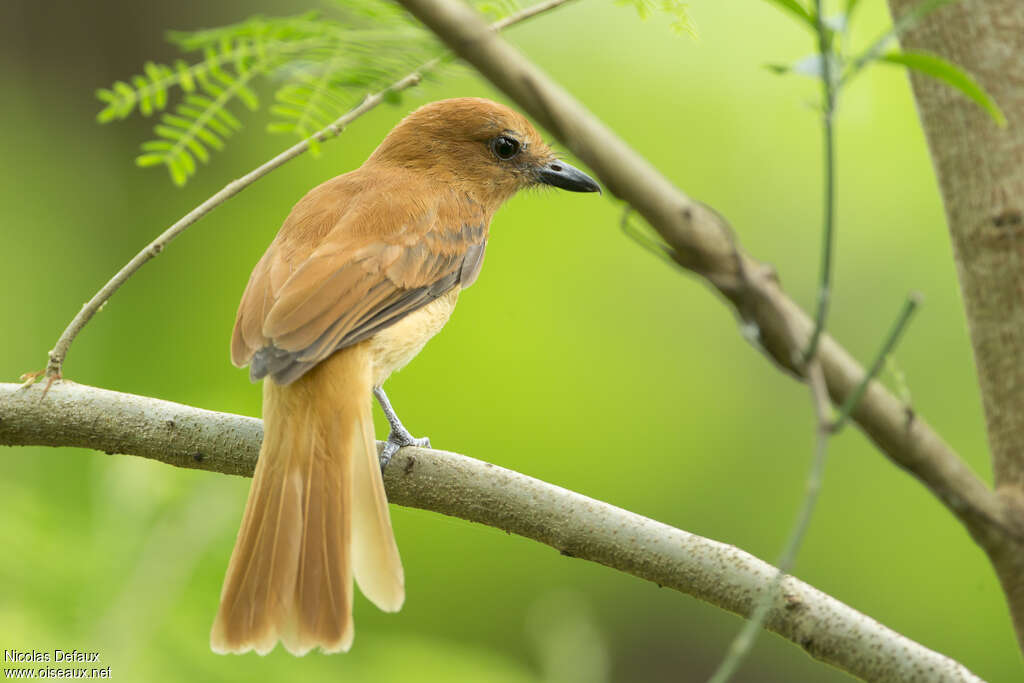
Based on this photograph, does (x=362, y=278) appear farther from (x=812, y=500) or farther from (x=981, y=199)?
(x=812, y=500)

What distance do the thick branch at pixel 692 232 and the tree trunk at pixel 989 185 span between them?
1.80 feet

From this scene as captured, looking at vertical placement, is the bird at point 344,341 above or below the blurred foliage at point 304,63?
below

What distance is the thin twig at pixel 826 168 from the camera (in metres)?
1.29

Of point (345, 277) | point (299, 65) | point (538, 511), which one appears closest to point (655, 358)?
point (345, 277)

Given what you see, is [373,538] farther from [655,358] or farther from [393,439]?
[655,358]

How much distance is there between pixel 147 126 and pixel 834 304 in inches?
236

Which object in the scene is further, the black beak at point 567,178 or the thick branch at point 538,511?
the black beak at point 567,178

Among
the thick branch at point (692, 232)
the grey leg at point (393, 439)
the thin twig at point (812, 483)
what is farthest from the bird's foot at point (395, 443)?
the thick branch at point (692, 232)

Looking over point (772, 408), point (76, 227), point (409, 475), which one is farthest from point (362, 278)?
point (76, 227)

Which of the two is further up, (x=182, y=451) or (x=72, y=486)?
(x=182, y=451)

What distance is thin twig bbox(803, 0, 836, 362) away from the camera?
1.29 m

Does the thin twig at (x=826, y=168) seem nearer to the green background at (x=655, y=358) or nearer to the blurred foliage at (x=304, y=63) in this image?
the blurred foliage at (x=304, y=63)

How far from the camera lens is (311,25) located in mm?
2332

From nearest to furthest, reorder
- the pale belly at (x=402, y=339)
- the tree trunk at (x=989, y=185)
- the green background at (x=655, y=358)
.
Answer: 1. the tree trunk at (x=989, y=185)
2. the pale belly at (x=402, y=339)
3. the green background at (x=655, y=358)
